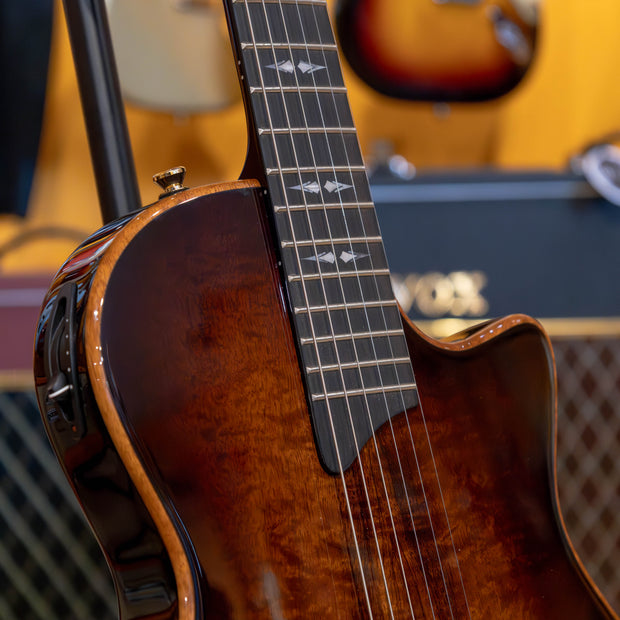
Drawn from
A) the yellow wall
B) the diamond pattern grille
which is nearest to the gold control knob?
the diamond pattern grille

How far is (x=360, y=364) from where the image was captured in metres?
0.40

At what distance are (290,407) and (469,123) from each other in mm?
1262

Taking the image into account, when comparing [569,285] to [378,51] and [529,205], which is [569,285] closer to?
[529,205]

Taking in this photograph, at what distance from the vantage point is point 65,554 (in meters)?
0.83

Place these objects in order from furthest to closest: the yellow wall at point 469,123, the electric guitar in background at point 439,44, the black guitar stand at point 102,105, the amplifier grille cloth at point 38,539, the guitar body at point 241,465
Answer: the yellow wall at point 469,123 → the electric guitar in background at point 439,44 → the amplifier grille cloth at point 38,539 → the black guitar stand at point 102,105 → the guitar body at point 241,465

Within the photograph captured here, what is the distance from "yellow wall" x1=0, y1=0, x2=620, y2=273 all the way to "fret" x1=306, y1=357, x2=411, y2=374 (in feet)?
3.46

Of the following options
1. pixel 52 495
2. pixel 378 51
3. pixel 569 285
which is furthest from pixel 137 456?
pixel 378 51

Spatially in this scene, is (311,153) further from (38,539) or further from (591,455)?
(591,455)

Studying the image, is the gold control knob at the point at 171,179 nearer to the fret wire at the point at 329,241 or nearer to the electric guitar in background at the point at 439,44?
the fret wire at the point at 329,241

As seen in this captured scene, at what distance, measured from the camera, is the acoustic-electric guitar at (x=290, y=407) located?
0.34m

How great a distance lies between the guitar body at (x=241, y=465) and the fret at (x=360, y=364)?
13 mm

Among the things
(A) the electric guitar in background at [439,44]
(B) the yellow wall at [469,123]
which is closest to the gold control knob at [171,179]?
(A) the electric guitar in background at [439,44]

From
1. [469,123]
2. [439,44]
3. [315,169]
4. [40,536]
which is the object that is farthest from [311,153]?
[469,123]

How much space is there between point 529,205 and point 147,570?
81cm
